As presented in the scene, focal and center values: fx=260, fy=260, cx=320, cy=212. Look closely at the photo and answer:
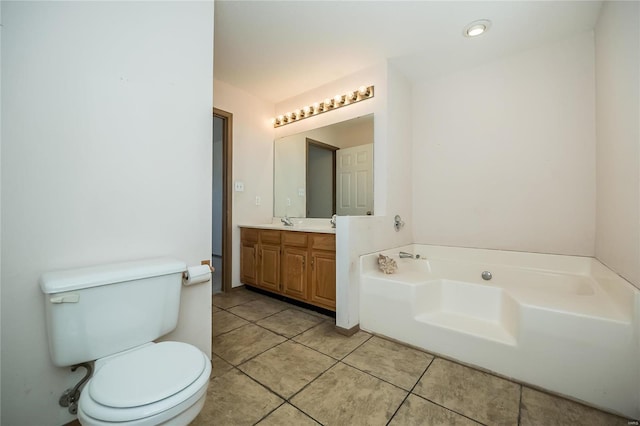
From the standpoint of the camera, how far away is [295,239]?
2510 mm

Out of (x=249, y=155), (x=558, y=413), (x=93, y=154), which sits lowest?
(x=558, y=413)

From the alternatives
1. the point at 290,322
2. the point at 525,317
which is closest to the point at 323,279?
the point at 290,322

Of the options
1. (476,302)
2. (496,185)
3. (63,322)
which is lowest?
(476,302)

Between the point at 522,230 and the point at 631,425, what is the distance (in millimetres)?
1370

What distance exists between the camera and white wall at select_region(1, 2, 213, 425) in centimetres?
102

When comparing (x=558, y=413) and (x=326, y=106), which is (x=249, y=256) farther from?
(x=558, y=413)

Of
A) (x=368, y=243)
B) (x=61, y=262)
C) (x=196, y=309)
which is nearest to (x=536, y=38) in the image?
(x=368, y=243)

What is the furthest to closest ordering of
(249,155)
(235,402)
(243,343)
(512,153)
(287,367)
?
(249,155) < (512,153) < (243,343) < (287,367) < (235,402)

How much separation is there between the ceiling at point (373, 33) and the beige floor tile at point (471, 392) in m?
2.32

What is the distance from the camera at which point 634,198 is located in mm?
1285

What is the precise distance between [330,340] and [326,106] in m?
2.26

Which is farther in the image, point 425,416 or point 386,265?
point 386,265

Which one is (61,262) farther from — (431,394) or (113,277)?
(431,394)

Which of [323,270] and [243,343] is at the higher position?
[323,270]
